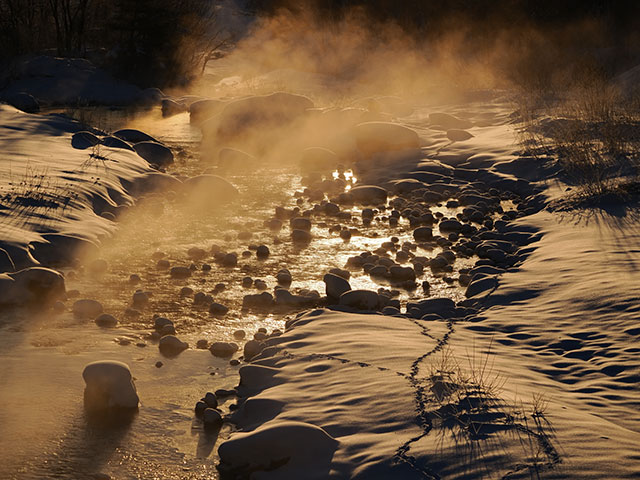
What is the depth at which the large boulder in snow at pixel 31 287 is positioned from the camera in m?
6.41

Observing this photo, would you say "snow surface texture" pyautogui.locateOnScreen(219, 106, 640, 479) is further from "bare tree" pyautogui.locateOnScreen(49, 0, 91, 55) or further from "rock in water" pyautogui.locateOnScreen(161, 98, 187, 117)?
"bare tree" pyautogui.locateOnScreen(49, 0, 91, 55)

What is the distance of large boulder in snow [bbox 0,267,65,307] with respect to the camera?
6406 mm

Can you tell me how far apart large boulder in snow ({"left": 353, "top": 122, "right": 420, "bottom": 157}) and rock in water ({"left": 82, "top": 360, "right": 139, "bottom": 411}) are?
981 cm

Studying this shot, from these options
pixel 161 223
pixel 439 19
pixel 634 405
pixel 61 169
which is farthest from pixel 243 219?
pixel 439 19

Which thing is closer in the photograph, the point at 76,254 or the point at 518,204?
the point at 76,254

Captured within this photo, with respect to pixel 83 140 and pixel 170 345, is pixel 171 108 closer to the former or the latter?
pixel 83 140

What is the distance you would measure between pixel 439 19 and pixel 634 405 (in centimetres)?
2855

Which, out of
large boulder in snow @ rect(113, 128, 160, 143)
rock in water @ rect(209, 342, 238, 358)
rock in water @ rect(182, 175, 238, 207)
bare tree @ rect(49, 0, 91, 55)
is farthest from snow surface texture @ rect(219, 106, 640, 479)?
bare tree @ rect(49, 0, 91, 55)

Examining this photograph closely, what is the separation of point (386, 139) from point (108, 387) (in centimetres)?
1004

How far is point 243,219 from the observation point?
32.1 ft

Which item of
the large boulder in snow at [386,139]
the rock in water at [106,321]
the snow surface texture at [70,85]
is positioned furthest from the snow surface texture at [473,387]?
the snow surface texture at [70,85]

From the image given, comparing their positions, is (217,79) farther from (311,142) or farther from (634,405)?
(634,405)

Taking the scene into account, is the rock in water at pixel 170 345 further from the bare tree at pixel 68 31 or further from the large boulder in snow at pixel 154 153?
the bare tree at pixel 68 31

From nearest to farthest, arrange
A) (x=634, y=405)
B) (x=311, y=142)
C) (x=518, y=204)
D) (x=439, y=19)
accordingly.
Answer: (x=634, y=405) → (x=518, y=204) → (x=311, y=142) → (x=439, y=19)
